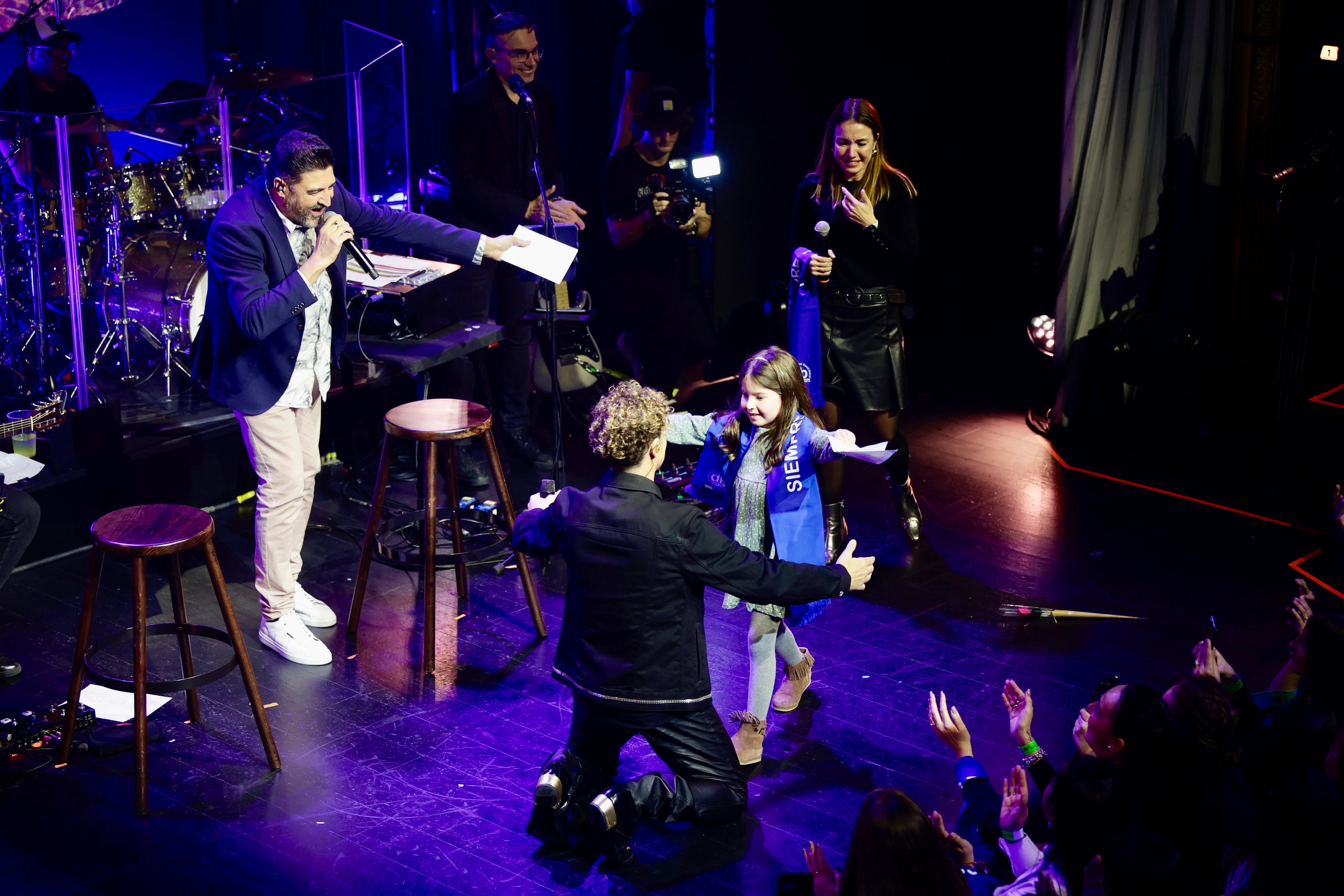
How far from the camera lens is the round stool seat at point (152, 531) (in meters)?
3.52

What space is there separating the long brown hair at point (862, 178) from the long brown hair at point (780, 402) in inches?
65.9

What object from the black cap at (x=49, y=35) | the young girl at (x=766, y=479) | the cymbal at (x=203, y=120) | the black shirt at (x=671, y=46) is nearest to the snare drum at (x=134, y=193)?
the cymbal at (x=203, y=120)

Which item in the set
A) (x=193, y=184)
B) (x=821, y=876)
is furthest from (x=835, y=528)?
(x=193, y=184)

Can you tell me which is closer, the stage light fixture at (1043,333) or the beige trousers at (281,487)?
the beige trousers at (281,487)

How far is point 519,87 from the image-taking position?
5.38m

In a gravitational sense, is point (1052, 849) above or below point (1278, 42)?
below

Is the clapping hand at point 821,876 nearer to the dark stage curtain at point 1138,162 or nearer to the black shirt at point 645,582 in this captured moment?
the black shirt at point 645,582

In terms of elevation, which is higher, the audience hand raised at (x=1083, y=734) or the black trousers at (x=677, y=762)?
the audience hand raised at (x=1083, y=734)

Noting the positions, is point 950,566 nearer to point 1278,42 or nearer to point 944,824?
point 944,824

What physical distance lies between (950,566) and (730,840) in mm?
2227

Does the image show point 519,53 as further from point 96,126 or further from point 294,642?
point 294,642

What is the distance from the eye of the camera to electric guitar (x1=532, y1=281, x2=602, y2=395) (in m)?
6.95

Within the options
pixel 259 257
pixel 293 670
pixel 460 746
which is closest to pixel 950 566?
pixel 460 746

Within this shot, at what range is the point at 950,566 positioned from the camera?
5.32 meters
